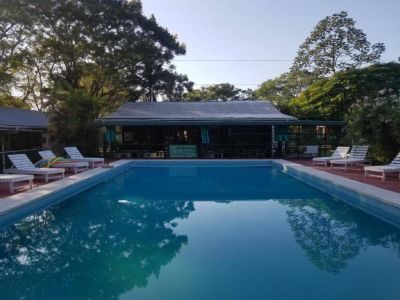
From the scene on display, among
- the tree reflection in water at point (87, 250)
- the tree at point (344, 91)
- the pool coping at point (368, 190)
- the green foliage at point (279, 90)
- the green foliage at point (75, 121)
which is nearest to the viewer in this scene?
the tree reflection in water at point (87, 250)

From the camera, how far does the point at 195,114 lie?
19641mm

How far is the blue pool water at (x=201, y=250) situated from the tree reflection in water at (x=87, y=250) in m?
0.02

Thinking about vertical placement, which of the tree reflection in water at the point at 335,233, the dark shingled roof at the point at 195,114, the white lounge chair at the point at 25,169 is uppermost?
the dark shingled roof at the point at 195,114

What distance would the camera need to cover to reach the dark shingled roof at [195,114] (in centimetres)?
1816

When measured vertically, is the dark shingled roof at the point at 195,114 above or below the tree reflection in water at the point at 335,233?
above

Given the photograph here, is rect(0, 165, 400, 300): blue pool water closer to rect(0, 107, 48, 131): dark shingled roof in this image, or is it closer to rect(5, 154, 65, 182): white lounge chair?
rect(5, 154, 65, 182): white lounge chair

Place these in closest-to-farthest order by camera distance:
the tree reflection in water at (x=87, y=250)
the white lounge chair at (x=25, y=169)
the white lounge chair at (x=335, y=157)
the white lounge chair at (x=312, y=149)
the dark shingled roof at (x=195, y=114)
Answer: the tree reflection in water at (x=87, y=250)
the white lounge chair at (x=25, y=169)
the white lounge chair at (x=335, y=157)
the dark shingled roof at (x=195, y=114)
the white lounge chair at (x=312, y=149)

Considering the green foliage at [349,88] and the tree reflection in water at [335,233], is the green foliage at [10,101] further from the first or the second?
the tree reflection in water at [335,233]

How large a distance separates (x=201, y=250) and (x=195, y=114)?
47.7 feet

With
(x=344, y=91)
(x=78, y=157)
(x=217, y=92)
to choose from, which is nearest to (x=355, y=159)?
(x=78, y=157)

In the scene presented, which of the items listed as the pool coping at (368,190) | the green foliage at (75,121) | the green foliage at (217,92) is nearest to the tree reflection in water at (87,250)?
the pool coping at (368,190)

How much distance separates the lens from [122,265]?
16.1 feet

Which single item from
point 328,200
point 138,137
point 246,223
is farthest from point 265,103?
point 246,223

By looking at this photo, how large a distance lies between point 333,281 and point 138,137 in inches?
703
